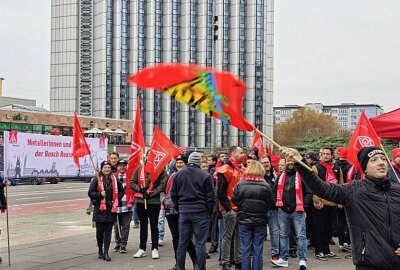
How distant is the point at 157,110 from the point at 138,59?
846 centimetres

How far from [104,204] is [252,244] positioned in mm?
2983

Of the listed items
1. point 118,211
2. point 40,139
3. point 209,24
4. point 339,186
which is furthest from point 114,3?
point 339,186

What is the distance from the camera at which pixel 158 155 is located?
1052 centimetres

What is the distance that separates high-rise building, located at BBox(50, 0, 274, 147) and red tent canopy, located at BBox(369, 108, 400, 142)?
7272 cm

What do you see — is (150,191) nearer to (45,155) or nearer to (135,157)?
(135,157)

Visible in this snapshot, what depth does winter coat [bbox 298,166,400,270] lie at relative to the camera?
4.29 metres

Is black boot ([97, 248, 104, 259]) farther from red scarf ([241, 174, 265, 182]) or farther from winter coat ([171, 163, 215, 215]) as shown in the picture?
red scarf ([241, 174, 265, 182])

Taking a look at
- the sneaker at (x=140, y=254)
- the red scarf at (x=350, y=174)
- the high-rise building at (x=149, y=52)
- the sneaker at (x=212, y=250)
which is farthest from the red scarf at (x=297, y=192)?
the high-rise building at (x=149, y=52)

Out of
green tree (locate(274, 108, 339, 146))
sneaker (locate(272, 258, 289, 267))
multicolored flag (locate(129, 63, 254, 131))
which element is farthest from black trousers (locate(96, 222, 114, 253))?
green tree (locate(274, 108, 339, 146))

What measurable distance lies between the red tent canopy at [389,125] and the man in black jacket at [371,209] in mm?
4189

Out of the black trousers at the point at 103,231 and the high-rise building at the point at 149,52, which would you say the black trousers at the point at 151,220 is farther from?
the high-rise building at the point at 149,52

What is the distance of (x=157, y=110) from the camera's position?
8781 cm

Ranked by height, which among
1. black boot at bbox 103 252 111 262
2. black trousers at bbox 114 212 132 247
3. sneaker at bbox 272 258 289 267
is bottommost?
black boot at bbox 103 252 111 262

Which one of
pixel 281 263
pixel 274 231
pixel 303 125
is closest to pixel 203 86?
pixel 281 263
